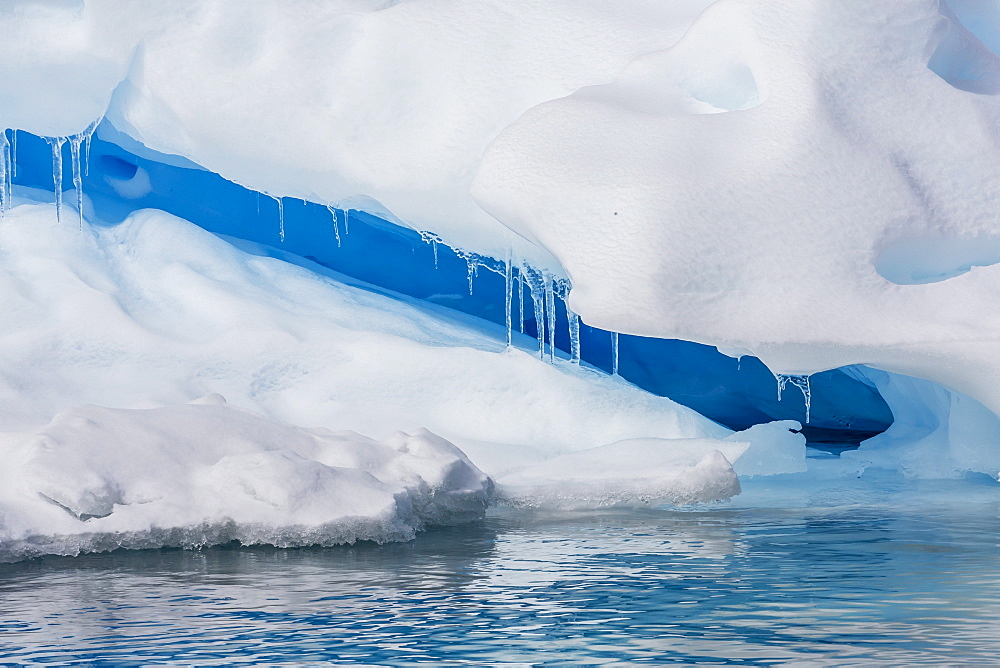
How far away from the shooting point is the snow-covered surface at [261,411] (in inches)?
239

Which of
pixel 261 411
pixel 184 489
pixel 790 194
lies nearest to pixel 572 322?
pixel 261 411

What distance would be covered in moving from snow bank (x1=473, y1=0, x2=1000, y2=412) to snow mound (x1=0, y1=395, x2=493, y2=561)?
193 cm

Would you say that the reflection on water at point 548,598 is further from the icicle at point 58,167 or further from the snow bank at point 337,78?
the icicle at point 58,167

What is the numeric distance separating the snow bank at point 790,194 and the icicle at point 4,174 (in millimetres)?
5044

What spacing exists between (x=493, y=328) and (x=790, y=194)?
4740mm

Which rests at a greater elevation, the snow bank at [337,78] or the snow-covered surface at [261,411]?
the snow bank at [337,78]

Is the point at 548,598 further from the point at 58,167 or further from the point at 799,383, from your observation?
the point at 58,167

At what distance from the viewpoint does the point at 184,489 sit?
6199 millimetres

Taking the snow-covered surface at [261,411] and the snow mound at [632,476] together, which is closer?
the snow-covered surface at [261,411]

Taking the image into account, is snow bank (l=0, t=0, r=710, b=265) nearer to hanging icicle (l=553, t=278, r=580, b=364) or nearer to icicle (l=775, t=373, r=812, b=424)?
hanging icicle (l=553, t=278, r=580, b=364)

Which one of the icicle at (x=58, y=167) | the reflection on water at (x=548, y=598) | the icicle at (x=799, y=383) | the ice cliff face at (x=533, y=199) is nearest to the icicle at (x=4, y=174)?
the ice cliff face at (x=533, y=199)

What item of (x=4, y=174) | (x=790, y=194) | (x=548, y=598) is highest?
(x=4, y=174)

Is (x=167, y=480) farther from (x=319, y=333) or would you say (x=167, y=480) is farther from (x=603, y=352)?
(x=603, y=352)

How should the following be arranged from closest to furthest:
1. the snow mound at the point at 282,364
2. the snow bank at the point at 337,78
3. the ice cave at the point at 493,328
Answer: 1. the ice cave at the point at 493,328
2. the snow bank at the point at 337,78
3. the snow mound at the point at 282,364
